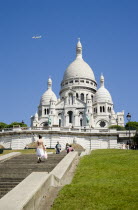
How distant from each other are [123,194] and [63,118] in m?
82.0

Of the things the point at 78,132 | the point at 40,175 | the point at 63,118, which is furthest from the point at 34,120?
the point at 40,175

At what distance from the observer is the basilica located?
90.2m

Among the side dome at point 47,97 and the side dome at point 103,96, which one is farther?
the side dome at point 47,97

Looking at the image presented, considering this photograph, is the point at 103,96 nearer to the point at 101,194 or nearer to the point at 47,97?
the point at 47,97

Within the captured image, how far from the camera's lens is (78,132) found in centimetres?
5447

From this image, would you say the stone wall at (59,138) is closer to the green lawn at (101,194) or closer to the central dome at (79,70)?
the green lawn at (101,194)

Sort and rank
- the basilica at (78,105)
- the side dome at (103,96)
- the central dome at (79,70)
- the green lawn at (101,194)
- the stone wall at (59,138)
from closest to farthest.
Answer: the green lawn at (101,194), the stone wall at (59,138), the basilica at (78,105), the side dome at (103,96), the central dome at (79,70)

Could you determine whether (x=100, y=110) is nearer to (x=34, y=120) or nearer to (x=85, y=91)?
(x=85, y=91)

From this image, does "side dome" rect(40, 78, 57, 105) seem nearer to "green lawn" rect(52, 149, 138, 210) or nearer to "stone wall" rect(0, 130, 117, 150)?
"stone wall" rect(0, 130, 117, 150)

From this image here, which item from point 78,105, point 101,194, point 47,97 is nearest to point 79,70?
point 47,97

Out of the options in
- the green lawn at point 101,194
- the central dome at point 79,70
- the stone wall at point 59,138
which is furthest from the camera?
the central dome at point 79,70

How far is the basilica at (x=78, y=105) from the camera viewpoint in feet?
296

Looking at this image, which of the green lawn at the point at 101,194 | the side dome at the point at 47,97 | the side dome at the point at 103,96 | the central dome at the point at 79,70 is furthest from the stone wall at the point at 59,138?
the central dome at the point at 79,70

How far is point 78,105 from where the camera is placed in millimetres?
91812
